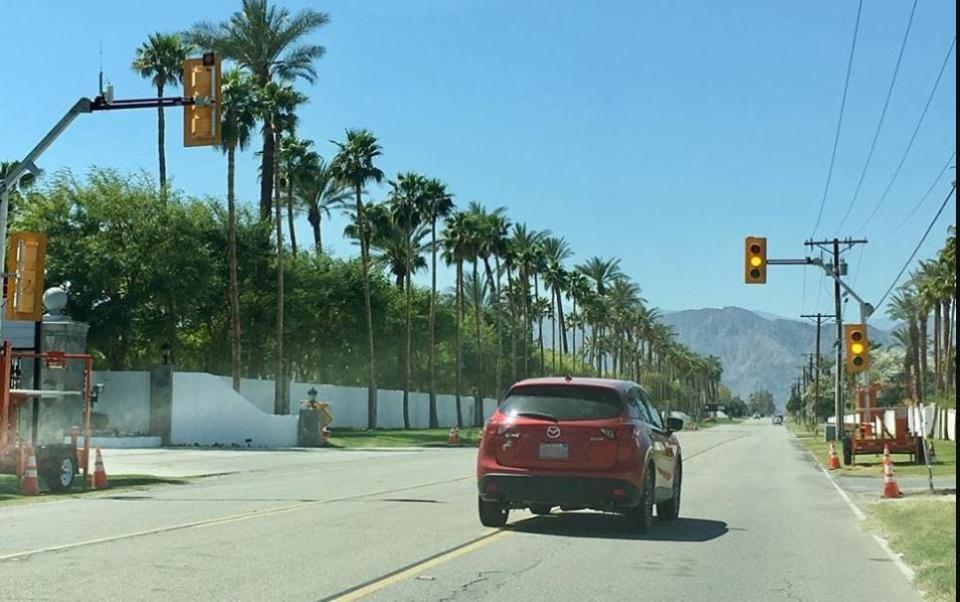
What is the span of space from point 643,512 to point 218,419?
3345 centimetres

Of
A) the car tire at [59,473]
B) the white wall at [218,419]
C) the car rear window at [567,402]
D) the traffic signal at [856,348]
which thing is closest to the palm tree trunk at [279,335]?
the white wall at [218,419]

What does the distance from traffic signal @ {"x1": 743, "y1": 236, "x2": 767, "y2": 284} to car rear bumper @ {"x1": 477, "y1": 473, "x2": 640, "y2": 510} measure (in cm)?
1415

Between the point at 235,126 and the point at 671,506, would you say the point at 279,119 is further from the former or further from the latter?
the point at 671,506

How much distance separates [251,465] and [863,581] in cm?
2266

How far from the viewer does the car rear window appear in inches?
527

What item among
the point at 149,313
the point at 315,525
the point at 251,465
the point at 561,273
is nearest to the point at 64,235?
the point at 149,313

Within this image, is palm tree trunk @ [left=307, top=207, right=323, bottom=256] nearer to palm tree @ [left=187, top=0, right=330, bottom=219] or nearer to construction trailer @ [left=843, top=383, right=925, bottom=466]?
palm tree @ [left=187, top=0, right=330, bottom=219]

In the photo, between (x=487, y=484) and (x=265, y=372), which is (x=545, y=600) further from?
(x=265, y=372)

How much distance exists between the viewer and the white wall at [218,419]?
42.9 meters

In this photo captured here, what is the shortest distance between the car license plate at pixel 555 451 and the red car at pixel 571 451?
0.01 m

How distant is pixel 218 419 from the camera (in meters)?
44.6

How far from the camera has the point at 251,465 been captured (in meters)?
31.0

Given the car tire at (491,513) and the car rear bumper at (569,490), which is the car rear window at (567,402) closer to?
the car rear bumper at (569,490)

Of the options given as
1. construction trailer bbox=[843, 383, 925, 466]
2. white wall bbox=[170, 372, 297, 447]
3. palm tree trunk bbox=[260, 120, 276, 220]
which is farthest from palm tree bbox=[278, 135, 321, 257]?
construction trailer bbox=[843, 383, 925, 466]
